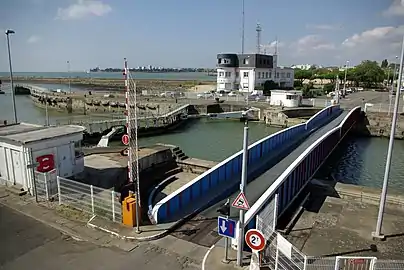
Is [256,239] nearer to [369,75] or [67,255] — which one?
[67,255]

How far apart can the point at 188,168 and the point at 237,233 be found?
10.5 m

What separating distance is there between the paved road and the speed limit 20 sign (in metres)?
1.68

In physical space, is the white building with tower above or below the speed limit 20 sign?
above

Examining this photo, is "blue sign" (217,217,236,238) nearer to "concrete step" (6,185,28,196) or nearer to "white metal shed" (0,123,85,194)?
"white metal shed" (0,123,85,194)

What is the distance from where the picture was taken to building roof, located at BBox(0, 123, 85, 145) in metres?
11.9

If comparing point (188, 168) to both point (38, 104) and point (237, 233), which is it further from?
point (38, 104)

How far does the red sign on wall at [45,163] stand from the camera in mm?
11758

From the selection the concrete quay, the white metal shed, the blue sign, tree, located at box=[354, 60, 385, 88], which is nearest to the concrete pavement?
the blue sign

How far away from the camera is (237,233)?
306 inches

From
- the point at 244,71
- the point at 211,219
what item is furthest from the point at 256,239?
the point at 244,71

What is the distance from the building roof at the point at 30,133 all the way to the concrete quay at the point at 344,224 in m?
9.50

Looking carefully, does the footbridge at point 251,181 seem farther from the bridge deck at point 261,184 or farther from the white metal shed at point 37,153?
the white metal shed at point 37,153

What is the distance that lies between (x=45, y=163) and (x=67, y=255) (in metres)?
4.79

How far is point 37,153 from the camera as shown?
466 inches
